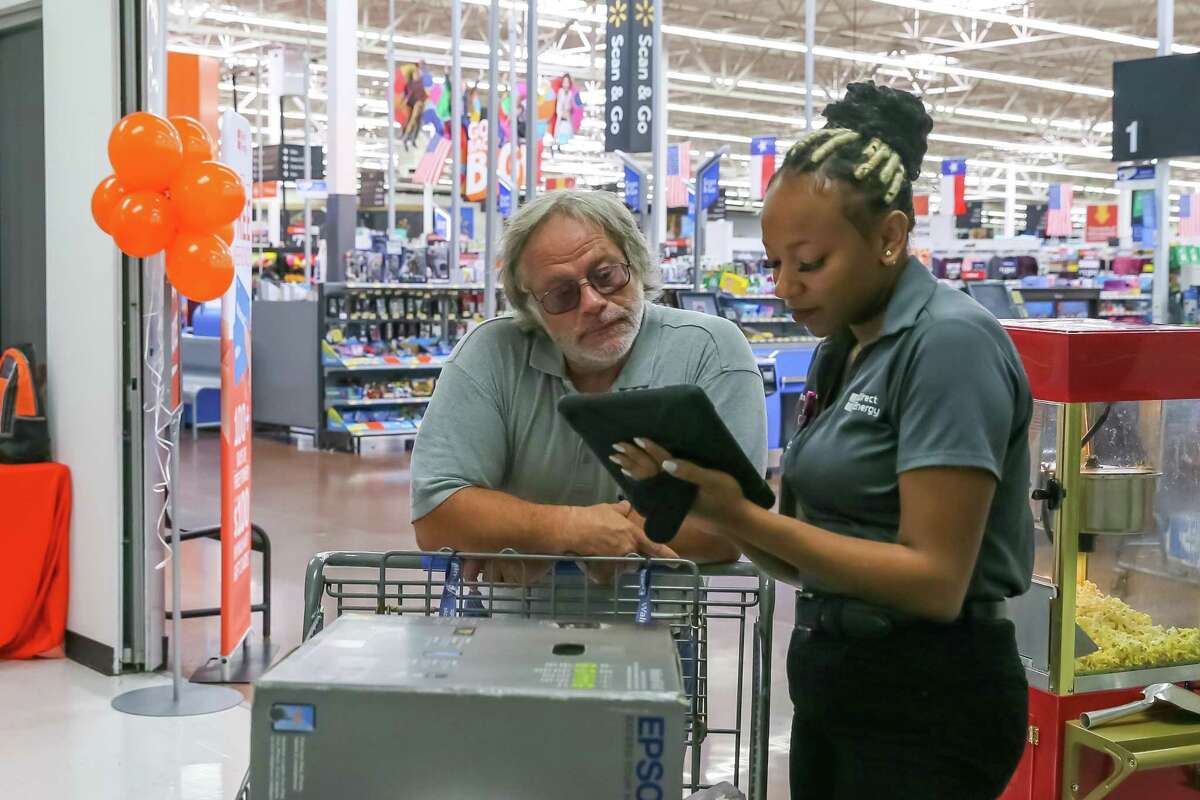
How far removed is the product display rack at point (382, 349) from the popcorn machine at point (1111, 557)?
9.54 m

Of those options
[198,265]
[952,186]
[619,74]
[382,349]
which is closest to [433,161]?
[382,349]

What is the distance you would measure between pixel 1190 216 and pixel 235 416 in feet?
62.8

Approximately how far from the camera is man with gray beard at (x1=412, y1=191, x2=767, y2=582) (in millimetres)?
1892

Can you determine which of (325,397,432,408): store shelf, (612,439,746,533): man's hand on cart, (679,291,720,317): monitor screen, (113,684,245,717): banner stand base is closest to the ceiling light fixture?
(679,291,720,317): monitor screen

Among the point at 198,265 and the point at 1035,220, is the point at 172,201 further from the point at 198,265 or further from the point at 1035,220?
the point at 1035,220

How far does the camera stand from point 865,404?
58.4 inches

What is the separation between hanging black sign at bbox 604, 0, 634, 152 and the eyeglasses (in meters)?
9.48

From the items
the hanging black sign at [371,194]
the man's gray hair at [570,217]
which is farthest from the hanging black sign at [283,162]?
the man's gray hair at [570,217]

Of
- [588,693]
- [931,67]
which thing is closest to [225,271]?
[588,693]

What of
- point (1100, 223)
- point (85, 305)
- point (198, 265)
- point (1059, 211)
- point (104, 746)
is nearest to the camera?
point (104, 746)

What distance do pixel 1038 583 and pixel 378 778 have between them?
2.20 meters

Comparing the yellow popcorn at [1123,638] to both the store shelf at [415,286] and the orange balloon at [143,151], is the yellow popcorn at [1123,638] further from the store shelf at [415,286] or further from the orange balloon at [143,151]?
the store shelf at [415,286]

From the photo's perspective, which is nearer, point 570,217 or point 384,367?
point 570,217

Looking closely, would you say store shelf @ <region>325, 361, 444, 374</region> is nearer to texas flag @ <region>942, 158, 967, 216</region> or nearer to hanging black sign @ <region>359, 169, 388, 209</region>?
hanging black sign @ <region>359, 169, 388, 209</region>
